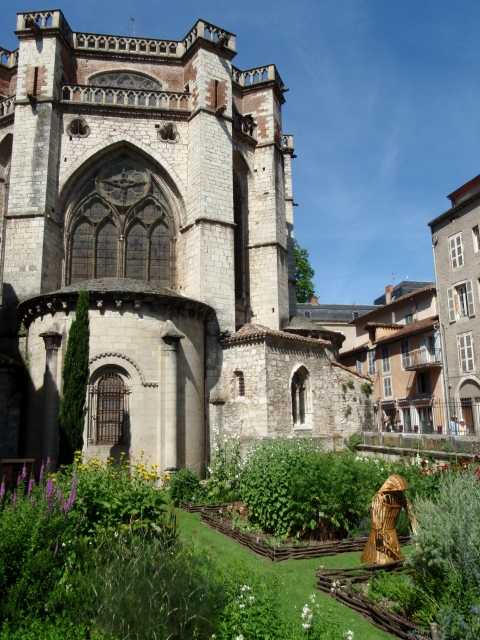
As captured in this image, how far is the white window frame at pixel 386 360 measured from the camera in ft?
104

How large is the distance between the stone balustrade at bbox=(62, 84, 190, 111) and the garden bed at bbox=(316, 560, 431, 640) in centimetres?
1954

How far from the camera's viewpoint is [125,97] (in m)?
22.2

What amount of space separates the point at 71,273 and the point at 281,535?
556 inches

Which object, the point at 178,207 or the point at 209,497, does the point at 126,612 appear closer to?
the point at 209,497

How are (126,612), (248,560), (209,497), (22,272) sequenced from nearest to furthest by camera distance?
(126,612) → (248,560) → (209,497) → (22,272)

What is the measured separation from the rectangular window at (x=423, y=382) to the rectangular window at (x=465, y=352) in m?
3.87

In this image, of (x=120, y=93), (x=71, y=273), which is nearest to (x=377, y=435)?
(x=71, y=273)

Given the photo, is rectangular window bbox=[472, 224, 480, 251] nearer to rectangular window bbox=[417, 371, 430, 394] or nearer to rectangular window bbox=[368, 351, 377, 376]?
rectangular window bbox=[417, 371, 430, 394]

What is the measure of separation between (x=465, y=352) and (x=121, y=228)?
15.8 meters

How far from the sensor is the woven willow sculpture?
839 centimetres

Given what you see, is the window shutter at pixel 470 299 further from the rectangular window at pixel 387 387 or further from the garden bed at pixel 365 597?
the garden bed at pixel 365 597

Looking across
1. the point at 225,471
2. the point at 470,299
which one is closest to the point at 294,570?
the point at 225,471

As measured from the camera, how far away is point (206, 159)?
21.5 m

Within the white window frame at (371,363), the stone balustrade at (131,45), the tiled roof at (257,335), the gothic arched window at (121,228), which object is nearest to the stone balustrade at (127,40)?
the stone balustrade at (131,45)
